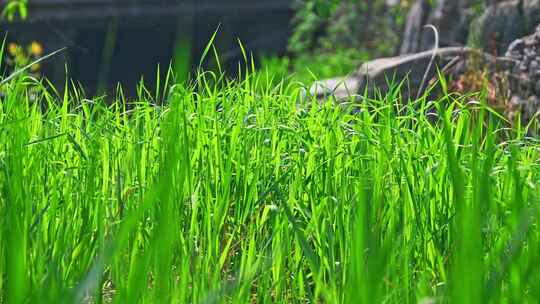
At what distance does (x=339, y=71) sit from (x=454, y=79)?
201 inches

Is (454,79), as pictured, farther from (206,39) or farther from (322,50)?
(206,39)

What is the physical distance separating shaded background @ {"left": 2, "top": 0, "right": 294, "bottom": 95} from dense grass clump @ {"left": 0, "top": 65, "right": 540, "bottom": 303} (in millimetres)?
6482

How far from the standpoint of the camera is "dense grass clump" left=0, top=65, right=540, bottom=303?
6.64 ft

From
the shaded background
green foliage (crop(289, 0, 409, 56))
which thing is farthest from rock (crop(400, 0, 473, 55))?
green foliage (crop(289, 0, 409, 56))

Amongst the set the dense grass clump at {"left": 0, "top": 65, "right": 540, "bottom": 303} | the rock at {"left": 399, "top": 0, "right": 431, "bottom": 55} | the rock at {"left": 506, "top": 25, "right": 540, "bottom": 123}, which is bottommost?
the dense grass clump at {"left": 0, "top": 65, "right": 540, "bottom": 303}

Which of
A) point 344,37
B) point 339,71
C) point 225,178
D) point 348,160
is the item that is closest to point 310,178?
point 348,160

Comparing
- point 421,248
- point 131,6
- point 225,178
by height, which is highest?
point 131,6

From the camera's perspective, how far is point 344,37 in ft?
38.0

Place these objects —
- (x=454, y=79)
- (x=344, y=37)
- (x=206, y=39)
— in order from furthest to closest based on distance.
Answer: (x=206, y=39), (x=344, y=37), (x=454, y=79)

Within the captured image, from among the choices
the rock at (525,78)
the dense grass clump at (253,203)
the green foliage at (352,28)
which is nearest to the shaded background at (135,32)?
the green foliage at (352,28)

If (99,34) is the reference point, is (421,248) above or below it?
below

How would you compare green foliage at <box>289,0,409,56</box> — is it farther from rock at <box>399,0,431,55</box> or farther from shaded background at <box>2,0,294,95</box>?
rock at <box>399,0,431,55</box>

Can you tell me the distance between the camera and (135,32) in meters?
11.8

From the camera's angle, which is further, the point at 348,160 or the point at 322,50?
the point at 322,50
